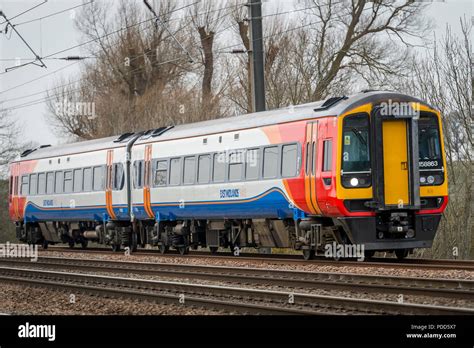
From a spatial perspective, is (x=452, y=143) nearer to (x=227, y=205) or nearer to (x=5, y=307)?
(x=227, y=205)

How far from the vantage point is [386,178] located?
18953mm

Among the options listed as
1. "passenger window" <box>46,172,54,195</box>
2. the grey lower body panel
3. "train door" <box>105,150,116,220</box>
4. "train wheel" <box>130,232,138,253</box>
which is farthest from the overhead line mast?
"passenger window" <box>46,172,54,195</box>

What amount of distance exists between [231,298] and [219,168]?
7724 millimetres

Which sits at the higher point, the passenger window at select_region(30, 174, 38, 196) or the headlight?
the passenger window at select_region(30, 174, 38, 196)

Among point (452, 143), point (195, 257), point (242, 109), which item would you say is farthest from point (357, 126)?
point (242, 109)

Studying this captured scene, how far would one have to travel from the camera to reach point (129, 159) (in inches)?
1065

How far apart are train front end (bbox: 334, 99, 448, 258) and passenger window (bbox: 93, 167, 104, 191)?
1135 cm

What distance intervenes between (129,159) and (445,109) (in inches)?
363

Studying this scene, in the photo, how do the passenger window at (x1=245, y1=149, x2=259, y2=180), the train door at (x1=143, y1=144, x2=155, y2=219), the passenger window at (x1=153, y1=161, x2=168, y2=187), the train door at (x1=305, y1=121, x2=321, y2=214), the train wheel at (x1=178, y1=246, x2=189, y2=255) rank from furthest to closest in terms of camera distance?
1. the train door at (x1=143, y1=144, x2=155, y2=219)
2. the train wheel at (x1=178, y1=246, x2=189, y2=255)
3. the passenger window at (x1=153, y1=161, x2=168, y2=187)
4. the passenger window at (x1=245, y1=149, x2=259, y2=180)
5. the train door at (x1=305, y1=121, x2=321, y2=214)

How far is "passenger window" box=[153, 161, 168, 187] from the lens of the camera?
25062 millimetres

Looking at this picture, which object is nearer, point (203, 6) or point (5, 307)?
point (5, 307)

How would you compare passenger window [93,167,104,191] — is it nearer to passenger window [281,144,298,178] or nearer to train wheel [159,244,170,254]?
train wheel [159,244,170,254]

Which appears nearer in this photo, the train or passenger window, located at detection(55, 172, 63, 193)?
the train

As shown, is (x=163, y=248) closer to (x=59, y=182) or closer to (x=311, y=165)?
(x=59, y=182)
